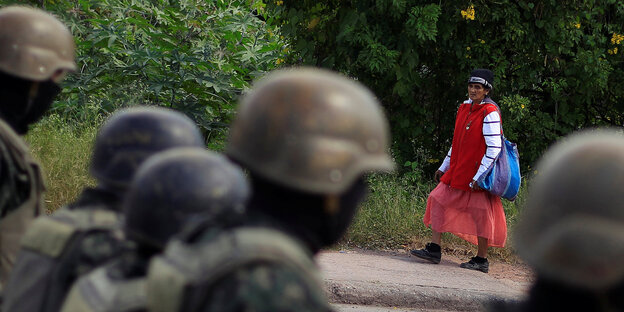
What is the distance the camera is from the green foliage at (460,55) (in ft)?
32.9

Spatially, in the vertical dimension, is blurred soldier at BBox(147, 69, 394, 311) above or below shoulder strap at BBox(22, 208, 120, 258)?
above

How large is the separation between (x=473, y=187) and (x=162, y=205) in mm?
6378

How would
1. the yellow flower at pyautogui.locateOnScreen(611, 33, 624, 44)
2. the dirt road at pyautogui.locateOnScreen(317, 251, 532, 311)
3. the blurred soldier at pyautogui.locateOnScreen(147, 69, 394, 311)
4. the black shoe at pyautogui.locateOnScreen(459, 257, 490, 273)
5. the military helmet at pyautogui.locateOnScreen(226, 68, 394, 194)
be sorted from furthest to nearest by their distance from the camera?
the yellow flower at pyautogui.locateOnScreen(611, 33, 624, 44), the black shoe at pyautogui.locateOnScreen(459, 257, 490, 273), the dirt road at pyautogui.locateOnScreen(317, 251, 532, 311), the military helmet at pyautogui.locateOnScreen(226, 68, 394, 194), the blurred soldier at pyautogui.locateOnScreen(147, 69, 394, 311)

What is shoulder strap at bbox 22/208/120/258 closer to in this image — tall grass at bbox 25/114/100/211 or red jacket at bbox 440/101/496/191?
tall grass at bbox 25/114/100/211

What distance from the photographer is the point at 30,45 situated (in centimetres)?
307

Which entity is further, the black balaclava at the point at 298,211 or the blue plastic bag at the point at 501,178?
the blue plastic bag at the point at 501,178

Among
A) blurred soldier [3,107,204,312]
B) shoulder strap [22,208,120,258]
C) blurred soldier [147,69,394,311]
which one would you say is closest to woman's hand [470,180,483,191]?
blurred soldier [3,107,204,312]

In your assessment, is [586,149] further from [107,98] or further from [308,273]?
[107,98]

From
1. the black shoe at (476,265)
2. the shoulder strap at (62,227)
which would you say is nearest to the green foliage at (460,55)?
the black shoe at (476,265)

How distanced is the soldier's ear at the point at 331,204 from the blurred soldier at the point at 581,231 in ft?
1.38

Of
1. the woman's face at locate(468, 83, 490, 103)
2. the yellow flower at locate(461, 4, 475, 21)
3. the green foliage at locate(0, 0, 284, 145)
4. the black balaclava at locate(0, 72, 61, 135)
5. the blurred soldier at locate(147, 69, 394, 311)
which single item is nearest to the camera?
the blurred soldier at locate(147, 69, 394, 311)

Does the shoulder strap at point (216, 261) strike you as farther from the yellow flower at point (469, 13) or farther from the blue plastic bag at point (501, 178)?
the yellow flower at point (469, 13)

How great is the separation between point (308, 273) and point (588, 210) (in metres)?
0.56

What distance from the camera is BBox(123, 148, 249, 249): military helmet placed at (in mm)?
1950
